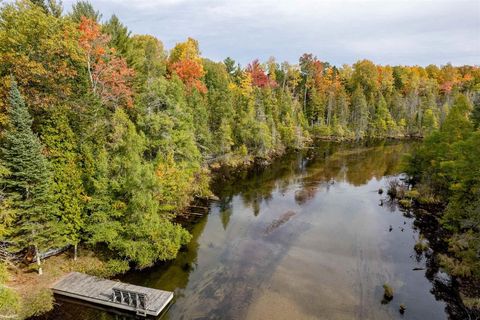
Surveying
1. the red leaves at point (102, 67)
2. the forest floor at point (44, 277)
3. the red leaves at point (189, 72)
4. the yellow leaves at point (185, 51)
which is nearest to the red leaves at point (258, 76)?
the yellow leaves at point (185, 51)

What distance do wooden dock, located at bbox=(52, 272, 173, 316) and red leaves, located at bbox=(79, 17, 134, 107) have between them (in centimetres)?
1752

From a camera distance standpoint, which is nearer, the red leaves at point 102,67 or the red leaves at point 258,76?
the red leaves at point 102,67

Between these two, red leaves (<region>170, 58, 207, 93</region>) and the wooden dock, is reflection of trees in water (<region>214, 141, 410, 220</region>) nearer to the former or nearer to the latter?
red leaves (<region>170, 58, 207, 93</region>)

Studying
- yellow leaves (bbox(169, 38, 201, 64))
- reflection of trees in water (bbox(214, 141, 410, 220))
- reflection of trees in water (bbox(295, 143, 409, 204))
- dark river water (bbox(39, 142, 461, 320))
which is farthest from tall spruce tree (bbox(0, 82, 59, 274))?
yellow leaves (bbox(169, 38, 201, 64))

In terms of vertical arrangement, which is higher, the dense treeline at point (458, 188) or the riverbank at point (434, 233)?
the dense treeline at point (458, 188)

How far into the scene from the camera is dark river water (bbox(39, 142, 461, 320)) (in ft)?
71.4

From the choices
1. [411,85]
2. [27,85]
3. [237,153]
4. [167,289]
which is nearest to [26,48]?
[27,85]

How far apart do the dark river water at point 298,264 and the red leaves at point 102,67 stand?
1628 cm

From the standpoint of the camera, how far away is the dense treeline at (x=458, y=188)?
25.0 meters

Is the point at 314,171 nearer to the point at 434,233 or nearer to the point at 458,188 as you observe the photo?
the point at 434,233

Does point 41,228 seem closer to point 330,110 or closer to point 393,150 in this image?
point 393,150

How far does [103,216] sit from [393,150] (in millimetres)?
75615

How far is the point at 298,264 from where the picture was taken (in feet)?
89.7

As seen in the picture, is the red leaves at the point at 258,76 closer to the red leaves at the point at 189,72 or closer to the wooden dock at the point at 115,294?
the red leaves at the point at 189,72
